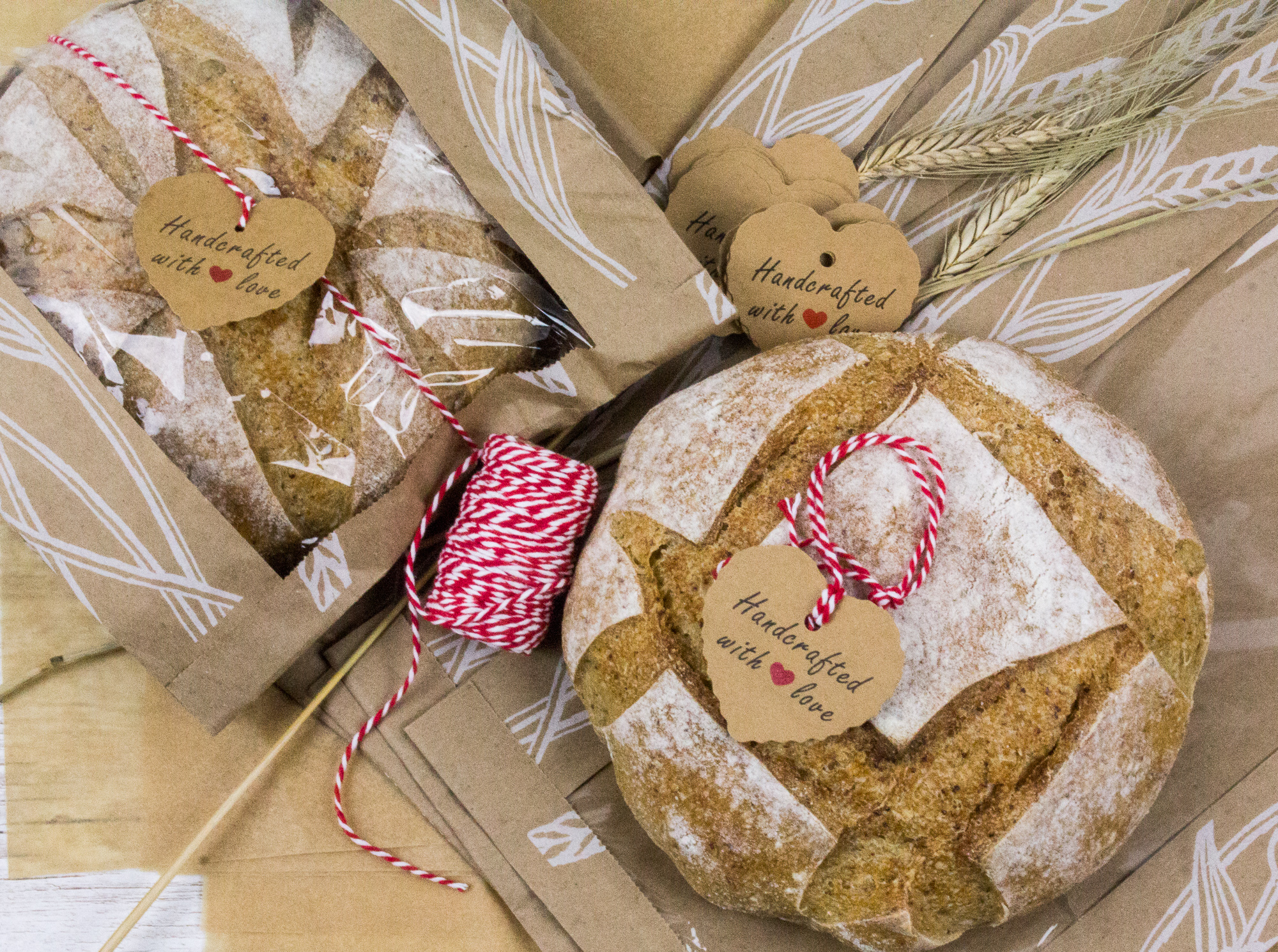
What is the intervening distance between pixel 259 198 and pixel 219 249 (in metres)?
0.08

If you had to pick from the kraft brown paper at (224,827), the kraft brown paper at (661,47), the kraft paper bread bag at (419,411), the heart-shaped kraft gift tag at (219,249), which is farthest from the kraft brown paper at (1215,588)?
the heart-shaped kraft gift tag at (219,249)

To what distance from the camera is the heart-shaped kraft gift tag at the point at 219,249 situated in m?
1.06

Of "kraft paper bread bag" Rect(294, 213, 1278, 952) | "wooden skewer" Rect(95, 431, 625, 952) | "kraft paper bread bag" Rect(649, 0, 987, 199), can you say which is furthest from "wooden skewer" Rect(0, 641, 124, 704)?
"kraft paper bread bag" Rect(649, 0, 987, 199)

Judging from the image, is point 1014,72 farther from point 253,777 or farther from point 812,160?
point 253,777

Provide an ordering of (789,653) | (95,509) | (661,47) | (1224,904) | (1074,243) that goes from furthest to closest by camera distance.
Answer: (661,47)
(1074,243)
(1224,904)
(95,509)
(789,653)

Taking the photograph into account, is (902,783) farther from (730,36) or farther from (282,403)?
(730,36)

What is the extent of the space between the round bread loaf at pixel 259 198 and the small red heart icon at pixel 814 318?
0.46m

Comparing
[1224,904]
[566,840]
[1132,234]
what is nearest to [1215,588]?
[1224,904]

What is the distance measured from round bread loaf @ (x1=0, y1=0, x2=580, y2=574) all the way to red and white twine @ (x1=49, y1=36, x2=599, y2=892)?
0.03m

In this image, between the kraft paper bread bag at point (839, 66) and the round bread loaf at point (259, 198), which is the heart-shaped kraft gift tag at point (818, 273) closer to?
the kraft paper bread bag at point (839, 66)

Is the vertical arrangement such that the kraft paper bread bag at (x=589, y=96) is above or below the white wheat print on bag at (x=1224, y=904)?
above

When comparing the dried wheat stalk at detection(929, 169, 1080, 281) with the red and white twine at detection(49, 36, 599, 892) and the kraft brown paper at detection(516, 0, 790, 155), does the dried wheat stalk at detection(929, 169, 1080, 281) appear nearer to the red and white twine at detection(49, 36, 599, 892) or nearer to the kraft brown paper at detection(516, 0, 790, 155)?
the kraft brown paper at detection(516, 0, 790, 155)

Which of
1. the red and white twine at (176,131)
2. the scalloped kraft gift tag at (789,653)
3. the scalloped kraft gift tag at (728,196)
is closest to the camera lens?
the scalloped kraft gift tag at (789,653)

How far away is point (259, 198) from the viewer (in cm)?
108
